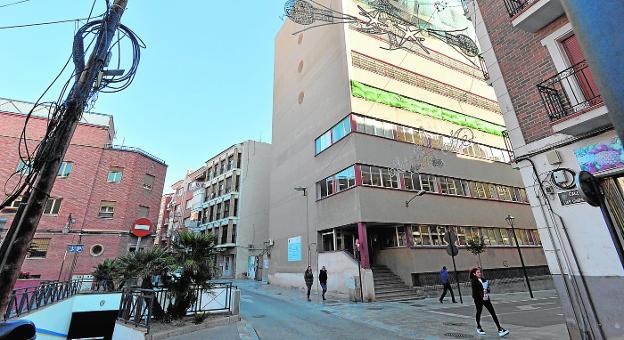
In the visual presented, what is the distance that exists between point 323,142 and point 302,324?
49.1ft

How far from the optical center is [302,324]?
34.5 ft

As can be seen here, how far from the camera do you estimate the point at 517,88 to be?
29.0 feet

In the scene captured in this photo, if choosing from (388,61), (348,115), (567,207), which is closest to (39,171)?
(567,207)

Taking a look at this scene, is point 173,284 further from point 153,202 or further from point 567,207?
point 153,202

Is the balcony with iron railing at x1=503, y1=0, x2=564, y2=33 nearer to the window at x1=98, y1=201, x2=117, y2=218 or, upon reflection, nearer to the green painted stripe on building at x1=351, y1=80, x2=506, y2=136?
the green painted stripe on building at x1=351, y1=80, x2=506, y2=136

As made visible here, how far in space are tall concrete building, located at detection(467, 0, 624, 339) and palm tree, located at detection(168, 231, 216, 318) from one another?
10.3m

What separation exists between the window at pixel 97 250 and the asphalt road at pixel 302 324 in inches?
664

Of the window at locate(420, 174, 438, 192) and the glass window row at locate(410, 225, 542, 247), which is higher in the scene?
the window at locate(420, 174, 438, 192)

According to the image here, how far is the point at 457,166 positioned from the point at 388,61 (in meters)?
9.80

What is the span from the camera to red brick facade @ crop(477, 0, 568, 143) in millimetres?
8172

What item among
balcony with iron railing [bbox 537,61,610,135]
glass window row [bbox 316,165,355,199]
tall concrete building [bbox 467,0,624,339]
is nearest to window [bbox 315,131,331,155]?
glass window row [bbox 316,165,355,199]


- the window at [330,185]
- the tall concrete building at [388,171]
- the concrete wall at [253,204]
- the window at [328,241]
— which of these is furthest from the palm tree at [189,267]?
the concrete wall at [253,204]

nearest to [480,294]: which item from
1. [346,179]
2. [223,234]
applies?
[346,179]

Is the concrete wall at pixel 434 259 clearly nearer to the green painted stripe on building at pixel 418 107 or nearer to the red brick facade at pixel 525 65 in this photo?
the green painted stripe on building at pixel 418 107
